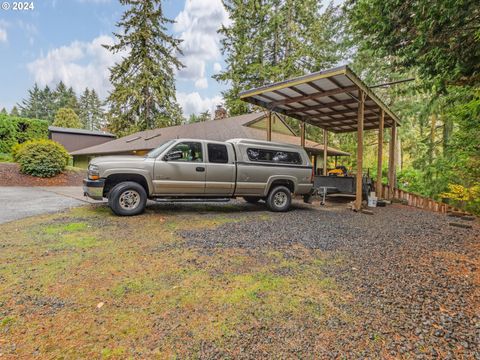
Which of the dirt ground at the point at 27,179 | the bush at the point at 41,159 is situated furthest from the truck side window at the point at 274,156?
the bush at the point at 41,159

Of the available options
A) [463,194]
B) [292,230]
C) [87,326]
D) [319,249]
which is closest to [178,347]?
[87,326]

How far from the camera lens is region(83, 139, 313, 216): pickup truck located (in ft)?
20.2

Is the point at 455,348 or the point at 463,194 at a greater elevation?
the point at 463,194

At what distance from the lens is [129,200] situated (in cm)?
632

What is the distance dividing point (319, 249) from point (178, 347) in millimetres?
3054

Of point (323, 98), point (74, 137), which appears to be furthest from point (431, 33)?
point (74, 137)

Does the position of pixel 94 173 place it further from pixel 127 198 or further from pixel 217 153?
pixel 217 153

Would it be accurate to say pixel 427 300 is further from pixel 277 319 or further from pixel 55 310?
pixel 55 310

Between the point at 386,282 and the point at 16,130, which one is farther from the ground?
the point at 16,130

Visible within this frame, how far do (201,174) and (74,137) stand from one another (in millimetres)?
33141

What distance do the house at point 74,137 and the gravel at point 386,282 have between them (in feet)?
111

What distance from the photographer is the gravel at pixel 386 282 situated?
2.04 metres

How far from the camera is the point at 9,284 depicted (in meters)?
2.83

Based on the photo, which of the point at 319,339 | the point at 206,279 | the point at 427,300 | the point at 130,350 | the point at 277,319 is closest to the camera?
the point at 130,350
